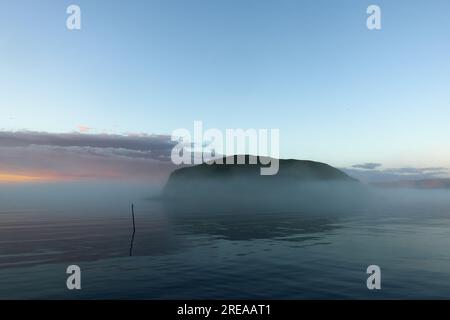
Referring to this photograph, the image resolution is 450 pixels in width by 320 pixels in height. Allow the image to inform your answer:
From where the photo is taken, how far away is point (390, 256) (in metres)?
47.3

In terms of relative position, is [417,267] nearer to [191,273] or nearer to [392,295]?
[392,295]

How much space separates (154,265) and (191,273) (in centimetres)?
635

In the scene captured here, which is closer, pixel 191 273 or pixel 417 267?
pixel 191 273

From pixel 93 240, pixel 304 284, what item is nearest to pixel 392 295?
pixel 304 284

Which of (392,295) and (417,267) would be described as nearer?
(392,295)
